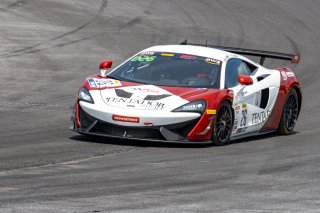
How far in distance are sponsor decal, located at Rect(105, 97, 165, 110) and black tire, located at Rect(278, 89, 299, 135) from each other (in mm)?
2753

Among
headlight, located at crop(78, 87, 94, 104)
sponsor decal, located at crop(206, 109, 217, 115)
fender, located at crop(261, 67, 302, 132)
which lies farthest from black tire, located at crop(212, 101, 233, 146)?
headlight, located at crop(78, 87, 94, 104)

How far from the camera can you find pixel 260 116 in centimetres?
1372

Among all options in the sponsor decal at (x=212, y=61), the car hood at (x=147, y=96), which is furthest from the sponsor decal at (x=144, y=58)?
the car hood at (x=147, y=96)

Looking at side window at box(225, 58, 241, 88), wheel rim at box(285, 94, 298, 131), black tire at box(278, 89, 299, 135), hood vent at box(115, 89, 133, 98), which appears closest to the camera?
hood vent at box(115, 89, 133, 98)

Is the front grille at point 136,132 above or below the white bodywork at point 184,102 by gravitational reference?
below

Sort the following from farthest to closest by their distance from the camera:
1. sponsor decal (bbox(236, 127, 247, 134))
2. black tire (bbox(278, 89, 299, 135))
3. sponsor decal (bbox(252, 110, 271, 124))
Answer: black tire (bbox(278, 89, 299, 135))
sponsor decal (bbox(252, 110, 271, 124))
sponsor decal (bbox(236, 127, 247, 134))

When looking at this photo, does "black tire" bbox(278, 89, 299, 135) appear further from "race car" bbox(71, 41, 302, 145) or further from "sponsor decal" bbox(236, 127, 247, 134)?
"sponsor decal" bbox(236, 127, 247, 134)

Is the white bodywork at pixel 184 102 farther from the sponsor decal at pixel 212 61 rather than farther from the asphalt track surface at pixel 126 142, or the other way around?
the asphalt track surface at pixel 126 142

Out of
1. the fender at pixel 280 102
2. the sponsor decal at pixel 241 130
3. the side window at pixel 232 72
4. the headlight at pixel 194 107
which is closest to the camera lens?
the headlight at pixel 194 107

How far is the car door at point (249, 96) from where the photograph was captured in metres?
13.0

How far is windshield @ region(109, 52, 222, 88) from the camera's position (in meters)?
13.0

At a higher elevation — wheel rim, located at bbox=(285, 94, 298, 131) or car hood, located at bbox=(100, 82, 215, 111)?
car hood, located at bbox=(100, 82, 215, 111)

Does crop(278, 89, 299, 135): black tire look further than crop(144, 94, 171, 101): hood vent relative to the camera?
Yes

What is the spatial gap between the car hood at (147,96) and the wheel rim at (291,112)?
221 centimetres
